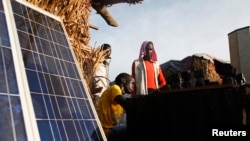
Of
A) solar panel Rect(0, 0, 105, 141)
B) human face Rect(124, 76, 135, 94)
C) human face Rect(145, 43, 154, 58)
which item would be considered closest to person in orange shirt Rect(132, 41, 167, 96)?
human face Rect(145, 43, 154, 58)

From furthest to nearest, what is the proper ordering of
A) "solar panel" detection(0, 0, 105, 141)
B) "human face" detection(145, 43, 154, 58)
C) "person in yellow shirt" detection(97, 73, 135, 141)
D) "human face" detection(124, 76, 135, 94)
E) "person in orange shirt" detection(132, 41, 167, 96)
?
"human face" detection(145, 43, 154, 58)
"person in orange shirt" detection(132, 41, 167, 96)
"human face" detection(124, 76, 135, 94)
"person in yellow shirt" detection(97, 73, 135, 141)
"solar panel" detection(0, 0, 105, 141)

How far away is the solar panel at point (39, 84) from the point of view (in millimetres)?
2381

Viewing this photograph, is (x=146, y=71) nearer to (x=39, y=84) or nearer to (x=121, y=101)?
(x=121, y=101)

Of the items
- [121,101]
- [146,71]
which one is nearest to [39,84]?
[121,101]

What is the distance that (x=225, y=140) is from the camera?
3.30m

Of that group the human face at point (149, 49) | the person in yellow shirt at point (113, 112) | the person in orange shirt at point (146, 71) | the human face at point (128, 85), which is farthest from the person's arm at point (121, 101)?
the human face at point (149, 49)

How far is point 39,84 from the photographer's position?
9.37ft

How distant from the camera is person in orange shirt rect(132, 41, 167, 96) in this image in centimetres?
565

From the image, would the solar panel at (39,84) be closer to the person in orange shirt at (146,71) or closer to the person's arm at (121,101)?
the person's arm at (121,101)

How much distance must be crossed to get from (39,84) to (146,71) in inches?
120

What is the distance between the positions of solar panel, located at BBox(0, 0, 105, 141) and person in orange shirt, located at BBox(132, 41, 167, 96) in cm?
202

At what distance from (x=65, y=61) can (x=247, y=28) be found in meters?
4.11

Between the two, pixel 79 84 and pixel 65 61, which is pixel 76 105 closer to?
pixel 79 84

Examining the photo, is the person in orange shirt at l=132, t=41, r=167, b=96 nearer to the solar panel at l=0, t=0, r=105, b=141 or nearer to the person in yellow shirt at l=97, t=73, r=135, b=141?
the person in yellow shirt at l=97, t=73, r=135, b=141
